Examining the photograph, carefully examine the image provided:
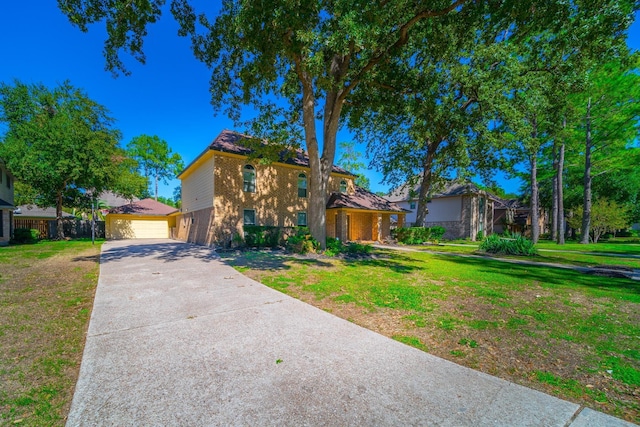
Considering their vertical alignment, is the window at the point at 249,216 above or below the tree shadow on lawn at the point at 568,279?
above

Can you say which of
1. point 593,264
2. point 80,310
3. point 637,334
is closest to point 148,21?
point 80,310

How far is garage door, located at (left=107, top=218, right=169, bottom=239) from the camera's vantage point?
23688 mm

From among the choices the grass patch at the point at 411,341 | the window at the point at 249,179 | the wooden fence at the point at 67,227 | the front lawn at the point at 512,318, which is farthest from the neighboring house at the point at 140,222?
the grass patch at the point at 411,341

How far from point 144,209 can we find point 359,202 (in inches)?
830

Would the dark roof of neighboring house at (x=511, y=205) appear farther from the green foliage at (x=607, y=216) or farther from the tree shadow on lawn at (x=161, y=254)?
the tree shadow on lawn at (x=161, y=254)

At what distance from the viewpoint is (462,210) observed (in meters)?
25.6

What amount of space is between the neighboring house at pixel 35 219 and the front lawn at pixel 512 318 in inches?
1155

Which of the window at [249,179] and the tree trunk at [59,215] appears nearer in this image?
the window at [249,179]

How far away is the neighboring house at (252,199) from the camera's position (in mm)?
14766

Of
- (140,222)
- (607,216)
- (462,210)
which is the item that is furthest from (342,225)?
(607,216)

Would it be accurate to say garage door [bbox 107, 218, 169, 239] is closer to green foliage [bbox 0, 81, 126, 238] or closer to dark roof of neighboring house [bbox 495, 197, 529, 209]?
green foliage [bbox 0, 81, 126, 238]

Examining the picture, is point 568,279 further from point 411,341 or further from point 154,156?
point 154,156

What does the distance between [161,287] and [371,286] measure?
4.92m

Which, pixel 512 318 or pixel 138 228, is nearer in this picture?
pixel 512 318
